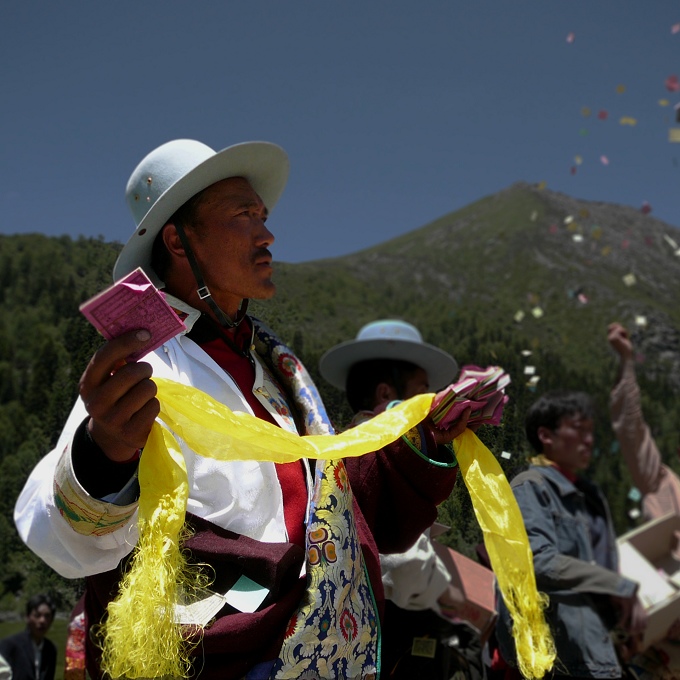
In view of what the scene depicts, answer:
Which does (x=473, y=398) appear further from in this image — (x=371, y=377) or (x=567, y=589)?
(x=371, y=377)

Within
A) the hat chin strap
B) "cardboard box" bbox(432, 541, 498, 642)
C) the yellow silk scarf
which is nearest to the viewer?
the yellow silk scarf

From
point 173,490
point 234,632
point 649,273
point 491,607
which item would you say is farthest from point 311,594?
point 649,273

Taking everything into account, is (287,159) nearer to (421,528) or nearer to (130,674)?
(421,528)

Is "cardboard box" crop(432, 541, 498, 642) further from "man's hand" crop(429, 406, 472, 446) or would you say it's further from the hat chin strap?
the hat chin strap

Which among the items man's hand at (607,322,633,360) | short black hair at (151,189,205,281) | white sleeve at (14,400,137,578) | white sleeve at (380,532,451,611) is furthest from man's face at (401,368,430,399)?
white sleeve at (14,400,137,578)

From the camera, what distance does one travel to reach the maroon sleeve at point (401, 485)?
83.7 inches

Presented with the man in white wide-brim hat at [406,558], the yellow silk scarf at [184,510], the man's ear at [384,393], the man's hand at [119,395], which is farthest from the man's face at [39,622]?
the man's hand at [119,395]

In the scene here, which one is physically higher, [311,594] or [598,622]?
[311,594]

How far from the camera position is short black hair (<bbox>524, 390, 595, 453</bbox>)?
3748mm

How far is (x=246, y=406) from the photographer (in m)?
2.10

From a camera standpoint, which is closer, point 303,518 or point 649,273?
point 303,518

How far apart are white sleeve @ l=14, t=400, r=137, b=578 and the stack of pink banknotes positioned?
2.86ft

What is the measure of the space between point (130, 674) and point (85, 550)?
1.11 ft

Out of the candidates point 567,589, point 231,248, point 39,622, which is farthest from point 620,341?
point 39,622
